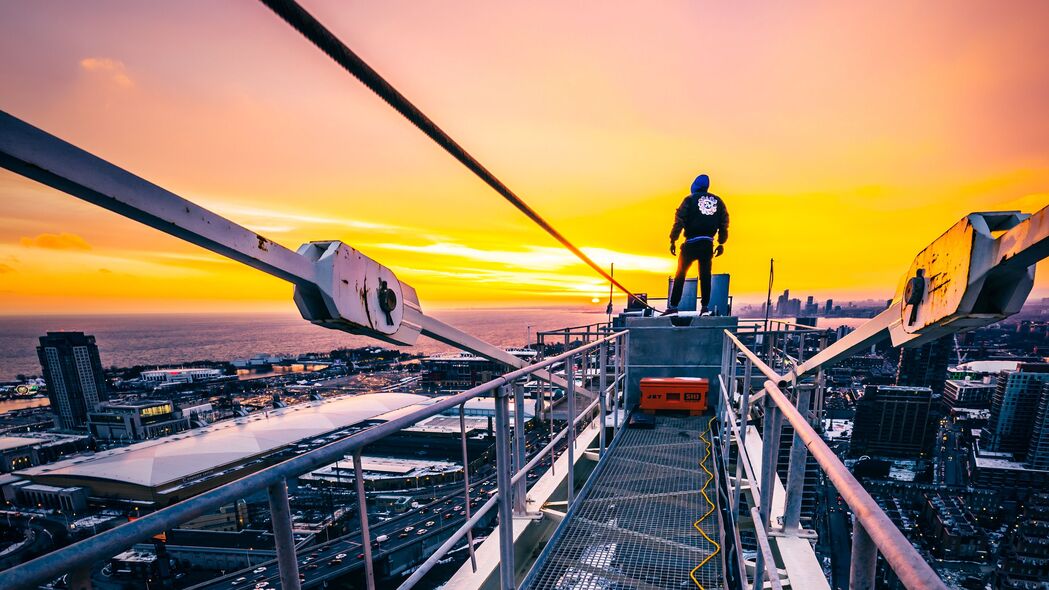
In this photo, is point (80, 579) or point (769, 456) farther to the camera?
point (769, 456)

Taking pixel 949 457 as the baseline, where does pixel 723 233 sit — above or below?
above

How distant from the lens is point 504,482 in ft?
8.29

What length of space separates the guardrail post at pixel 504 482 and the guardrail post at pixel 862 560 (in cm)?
176

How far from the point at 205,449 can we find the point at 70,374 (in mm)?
23594

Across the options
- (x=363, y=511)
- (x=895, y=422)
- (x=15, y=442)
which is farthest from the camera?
(x=895, y=422)

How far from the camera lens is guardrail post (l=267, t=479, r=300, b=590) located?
120 centimetres

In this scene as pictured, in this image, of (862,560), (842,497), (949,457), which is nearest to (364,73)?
(842,497)

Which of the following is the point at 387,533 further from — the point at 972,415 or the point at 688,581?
the point at 972,415

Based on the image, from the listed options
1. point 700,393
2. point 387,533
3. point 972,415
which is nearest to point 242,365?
point 387,533

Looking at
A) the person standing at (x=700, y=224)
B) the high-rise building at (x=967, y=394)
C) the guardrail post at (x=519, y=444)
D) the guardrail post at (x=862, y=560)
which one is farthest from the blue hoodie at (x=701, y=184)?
the high-rise building at (x=967, y=394)

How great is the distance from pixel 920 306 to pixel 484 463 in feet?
84.5

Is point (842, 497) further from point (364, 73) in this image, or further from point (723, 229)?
point (723, 229)

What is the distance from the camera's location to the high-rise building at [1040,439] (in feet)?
86.3

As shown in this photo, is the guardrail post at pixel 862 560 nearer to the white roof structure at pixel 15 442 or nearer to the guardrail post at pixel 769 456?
the guardrail post at pixel 769 456
